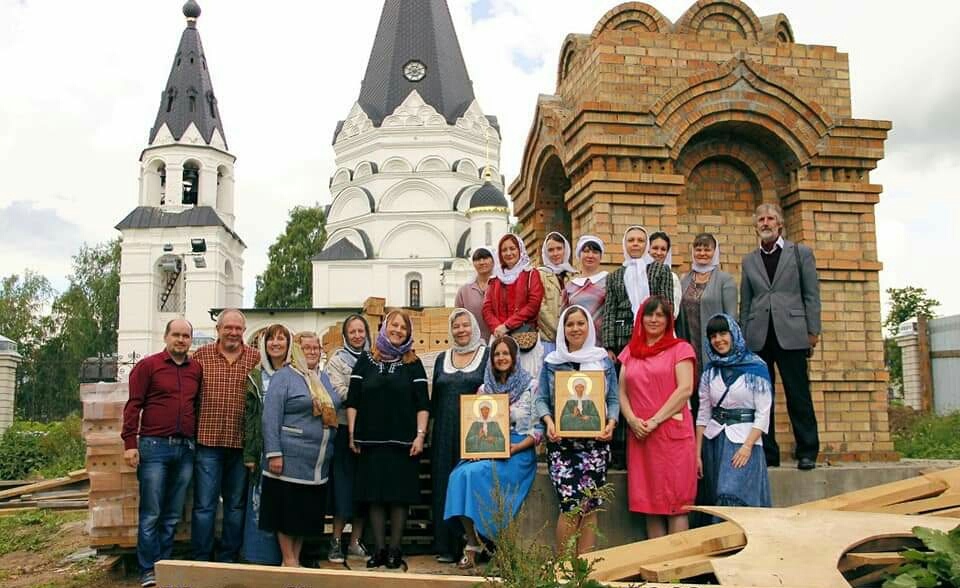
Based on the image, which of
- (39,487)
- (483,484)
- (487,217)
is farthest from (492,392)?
(487,217)

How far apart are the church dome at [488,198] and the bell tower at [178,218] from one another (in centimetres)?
1248

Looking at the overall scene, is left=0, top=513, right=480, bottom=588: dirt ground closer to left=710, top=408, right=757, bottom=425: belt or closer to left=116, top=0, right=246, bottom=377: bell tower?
left=710, top=408, right=757, bottom=425: belt

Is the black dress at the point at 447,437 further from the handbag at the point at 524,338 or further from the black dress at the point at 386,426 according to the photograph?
the handbag at the point at 524,338

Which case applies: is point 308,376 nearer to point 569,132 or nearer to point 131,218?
Answer: point 569,132

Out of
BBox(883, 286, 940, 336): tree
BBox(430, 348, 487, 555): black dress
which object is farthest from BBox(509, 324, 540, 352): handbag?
BBox(883, 286, 940, 336): tree

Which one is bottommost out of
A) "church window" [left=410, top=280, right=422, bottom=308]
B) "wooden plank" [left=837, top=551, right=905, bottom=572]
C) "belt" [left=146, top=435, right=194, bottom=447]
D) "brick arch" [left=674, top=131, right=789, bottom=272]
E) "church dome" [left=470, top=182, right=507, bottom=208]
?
"wooden plank" [left=837, top=551, right=905, bottom=572]

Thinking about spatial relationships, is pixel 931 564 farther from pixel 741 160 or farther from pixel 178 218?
pixel 178 218

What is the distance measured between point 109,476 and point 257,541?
1.16 metres

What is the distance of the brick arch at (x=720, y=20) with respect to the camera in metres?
7.26

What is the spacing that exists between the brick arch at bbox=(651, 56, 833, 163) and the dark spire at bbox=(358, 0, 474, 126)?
38.1 metres

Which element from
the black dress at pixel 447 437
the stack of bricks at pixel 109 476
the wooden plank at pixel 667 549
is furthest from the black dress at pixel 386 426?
the stack of bricks at pixel 109 476

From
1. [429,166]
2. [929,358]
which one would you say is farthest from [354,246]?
[929,358]

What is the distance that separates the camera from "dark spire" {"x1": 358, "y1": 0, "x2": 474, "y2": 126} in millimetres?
43344

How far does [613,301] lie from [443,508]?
5.24 ft
